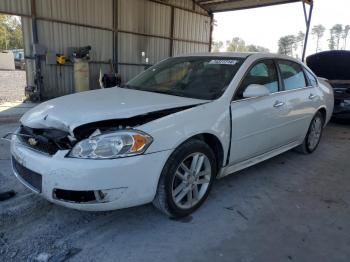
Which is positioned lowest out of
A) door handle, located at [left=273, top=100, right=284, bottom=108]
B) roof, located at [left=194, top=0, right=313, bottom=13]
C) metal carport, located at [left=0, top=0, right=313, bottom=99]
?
door handle, located at [left=273, top=100, right=284, bottom=108]

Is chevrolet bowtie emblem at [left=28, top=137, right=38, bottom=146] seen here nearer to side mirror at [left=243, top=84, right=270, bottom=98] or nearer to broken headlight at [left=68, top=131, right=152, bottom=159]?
broken headlight at [left=68, top=131, right=152, bottom=159]

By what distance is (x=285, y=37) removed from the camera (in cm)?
5797

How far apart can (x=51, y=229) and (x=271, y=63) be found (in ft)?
9.74

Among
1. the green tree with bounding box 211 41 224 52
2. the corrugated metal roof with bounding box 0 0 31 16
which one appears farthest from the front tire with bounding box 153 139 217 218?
the green tree with bounding box 211 41 224 52

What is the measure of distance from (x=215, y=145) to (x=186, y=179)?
48 centimetres

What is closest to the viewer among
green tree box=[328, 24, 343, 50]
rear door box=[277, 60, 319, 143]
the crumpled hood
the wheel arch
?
the crumpled hood

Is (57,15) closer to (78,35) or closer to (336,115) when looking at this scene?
(78,35)

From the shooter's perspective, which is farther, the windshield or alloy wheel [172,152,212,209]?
the windshield

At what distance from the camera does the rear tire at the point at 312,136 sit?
478cm

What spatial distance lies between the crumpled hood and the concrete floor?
83cm

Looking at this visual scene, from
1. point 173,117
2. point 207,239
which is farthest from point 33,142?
point 207,239

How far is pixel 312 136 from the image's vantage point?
16.0 feet

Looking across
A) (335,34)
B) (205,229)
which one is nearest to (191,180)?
(205,229)

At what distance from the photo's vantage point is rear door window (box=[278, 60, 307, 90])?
3.98m
